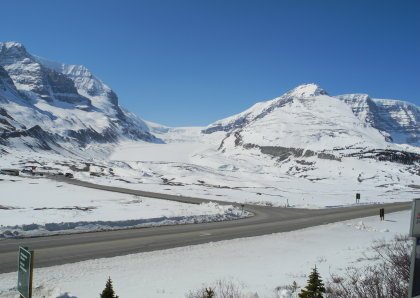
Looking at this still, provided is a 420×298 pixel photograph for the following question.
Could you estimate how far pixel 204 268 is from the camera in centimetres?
1733

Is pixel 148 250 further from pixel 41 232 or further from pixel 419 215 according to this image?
pixel 419 215

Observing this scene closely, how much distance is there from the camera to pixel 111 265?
16.7 metres

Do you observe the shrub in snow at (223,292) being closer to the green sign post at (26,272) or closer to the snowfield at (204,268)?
the snowfield at (204,268)

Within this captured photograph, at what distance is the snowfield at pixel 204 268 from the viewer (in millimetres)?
13344

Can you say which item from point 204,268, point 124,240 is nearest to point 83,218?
point 124,240

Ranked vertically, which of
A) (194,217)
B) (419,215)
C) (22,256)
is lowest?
(194,217)

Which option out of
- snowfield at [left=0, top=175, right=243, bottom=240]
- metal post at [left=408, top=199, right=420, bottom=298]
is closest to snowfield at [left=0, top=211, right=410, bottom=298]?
metal post at [left=408, top=199, right=420, bottom=298]

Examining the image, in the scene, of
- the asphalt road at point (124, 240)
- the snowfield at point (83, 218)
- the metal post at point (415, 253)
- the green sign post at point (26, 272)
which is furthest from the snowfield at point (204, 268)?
the snowfield at point (83, 218)

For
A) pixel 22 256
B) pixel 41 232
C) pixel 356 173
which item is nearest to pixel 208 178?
pixel 356 173

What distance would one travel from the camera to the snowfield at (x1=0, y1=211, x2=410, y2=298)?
43.8ft

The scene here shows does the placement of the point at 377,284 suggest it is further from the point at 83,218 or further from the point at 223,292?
the point at 83,218

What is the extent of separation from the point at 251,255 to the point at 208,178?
9088 cm

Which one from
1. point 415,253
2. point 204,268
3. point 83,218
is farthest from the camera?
point 83,218

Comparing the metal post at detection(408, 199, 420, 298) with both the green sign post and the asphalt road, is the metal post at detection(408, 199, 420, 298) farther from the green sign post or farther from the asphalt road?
the asphalt road
